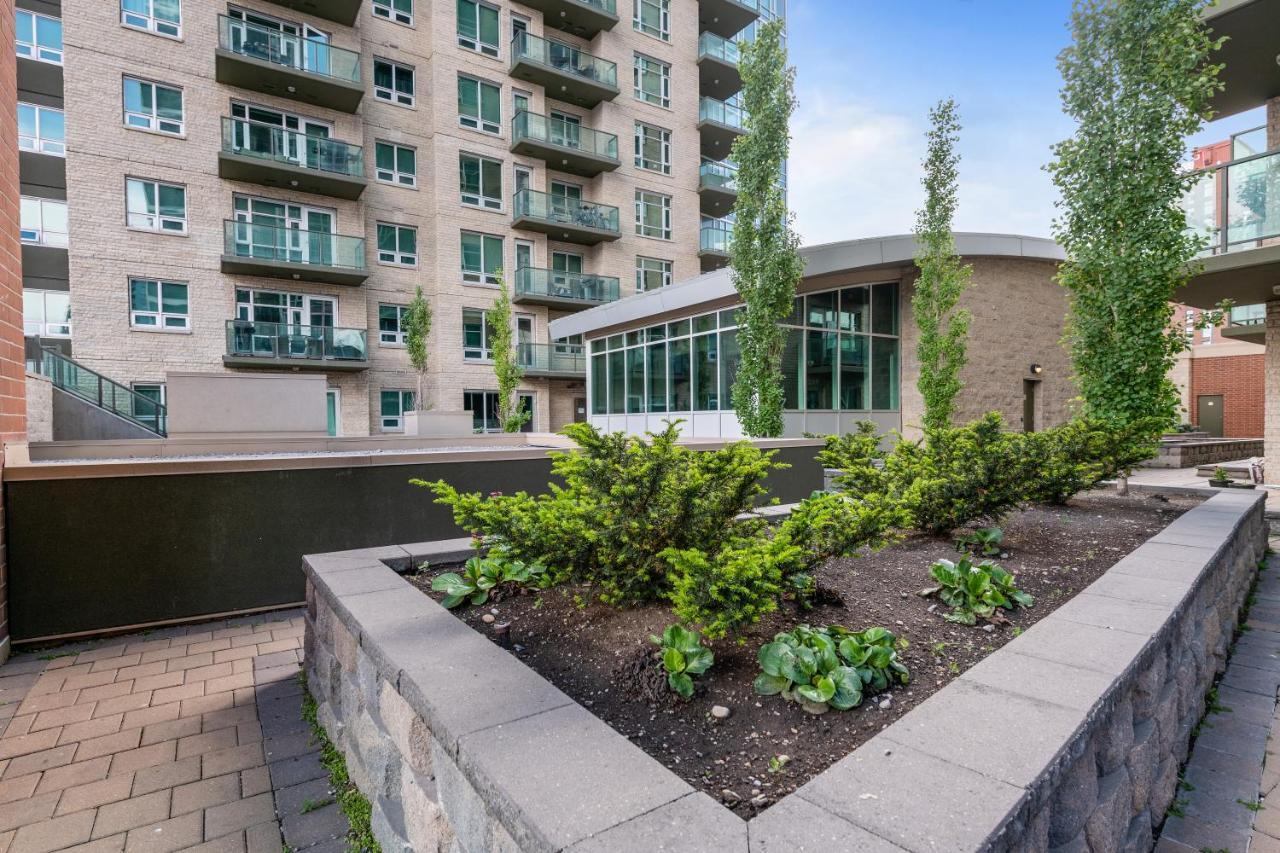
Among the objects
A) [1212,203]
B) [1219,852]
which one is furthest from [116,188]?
[1212,203]

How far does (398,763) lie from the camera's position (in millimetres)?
2045

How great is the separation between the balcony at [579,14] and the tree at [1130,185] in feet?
63.9

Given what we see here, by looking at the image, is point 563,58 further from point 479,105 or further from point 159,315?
point 159,315

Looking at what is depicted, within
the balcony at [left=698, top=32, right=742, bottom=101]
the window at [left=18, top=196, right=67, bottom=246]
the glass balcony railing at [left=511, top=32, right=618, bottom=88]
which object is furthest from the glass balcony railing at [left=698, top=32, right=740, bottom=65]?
the window at [left=18, top=196, right=67, bottom=246]

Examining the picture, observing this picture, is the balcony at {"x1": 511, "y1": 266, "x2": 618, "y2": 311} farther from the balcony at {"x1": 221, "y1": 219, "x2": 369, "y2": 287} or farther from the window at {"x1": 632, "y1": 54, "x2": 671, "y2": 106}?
the window at {"x1": 632, "y1": 54, "x2": 671, "y2": 106}

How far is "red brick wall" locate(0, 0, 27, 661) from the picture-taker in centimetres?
371

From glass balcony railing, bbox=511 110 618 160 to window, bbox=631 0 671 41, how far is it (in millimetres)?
5028

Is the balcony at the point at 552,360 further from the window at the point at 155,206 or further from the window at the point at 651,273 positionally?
the window at the point at 155,206

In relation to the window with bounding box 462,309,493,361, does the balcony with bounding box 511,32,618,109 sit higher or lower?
higher

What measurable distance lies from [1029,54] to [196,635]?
14.0 meters

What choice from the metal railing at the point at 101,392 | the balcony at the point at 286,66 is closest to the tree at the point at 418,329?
the balcony at the point at 286,66

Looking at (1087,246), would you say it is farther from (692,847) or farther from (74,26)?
(74,26)

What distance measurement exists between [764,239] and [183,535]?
1066 cm

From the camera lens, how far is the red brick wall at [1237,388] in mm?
23250
